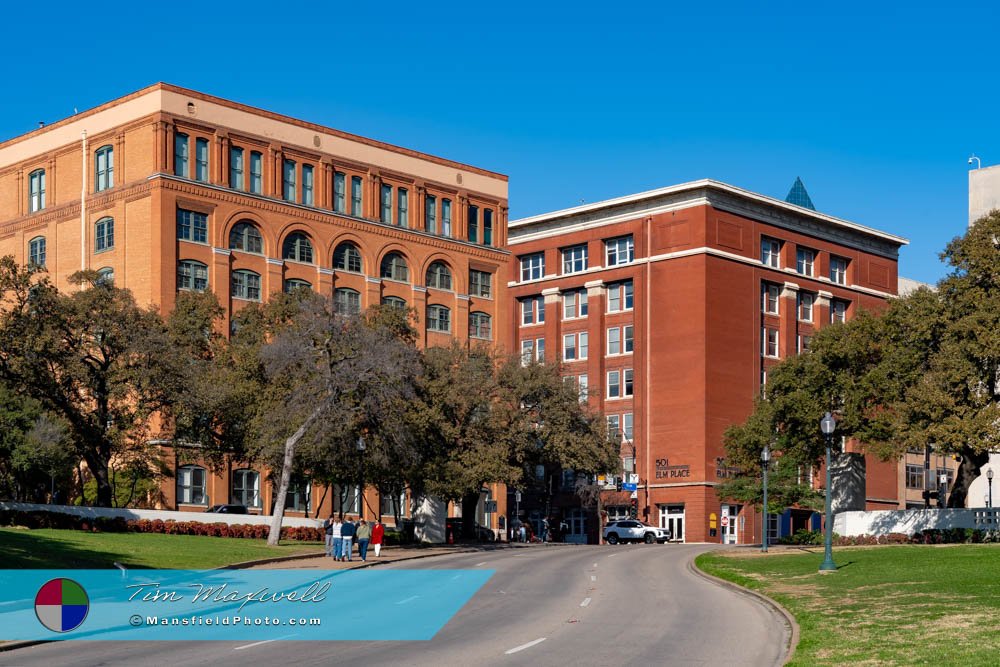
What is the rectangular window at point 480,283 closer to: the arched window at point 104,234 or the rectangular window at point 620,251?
the rectangular window at point 620,251

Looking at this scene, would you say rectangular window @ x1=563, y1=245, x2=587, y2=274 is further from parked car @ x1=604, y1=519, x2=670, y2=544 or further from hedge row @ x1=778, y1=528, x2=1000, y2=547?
hedge row @ x1=778, y1=528, x2=1000, y2=547

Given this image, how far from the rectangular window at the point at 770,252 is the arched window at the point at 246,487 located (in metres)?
45.9

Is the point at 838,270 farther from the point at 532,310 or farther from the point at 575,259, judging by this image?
the point at 532,310

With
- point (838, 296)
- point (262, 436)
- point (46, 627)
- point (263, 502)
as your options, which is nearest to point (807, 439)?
point (262, 436)

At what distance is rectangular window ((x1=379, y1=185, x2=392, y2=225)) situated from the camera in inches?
3546

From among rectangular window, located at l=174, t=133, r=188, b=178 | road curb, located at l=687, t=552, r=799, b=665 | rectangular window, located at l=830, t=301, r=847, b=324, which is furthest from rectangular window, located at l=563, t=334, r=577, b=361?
road curb, located at l=687, t=552, r=799, b=665

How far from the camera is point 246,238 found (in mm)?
81438

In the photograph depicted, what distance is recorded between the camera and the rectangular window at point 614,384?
10431 centimetres

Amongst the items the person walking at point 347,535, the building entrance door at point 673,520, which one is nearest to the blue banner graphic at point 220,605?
the person walking at point 347,535

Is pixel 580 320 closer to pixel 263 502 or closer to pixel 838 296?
pixel 838 296

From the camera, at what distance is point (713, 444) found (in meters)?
96.6

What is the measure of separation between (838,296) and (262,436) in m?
68.2

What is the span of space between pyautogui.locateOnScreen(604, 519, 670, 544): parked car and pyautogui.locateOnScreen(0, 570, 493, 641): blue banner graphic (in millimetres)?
45079

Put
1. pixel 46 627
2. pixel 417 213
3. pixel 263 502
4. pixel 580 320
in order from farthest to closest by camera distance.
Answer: pixel 580 320
pixel 417 213
pixel 263 502
pixel 46 627
